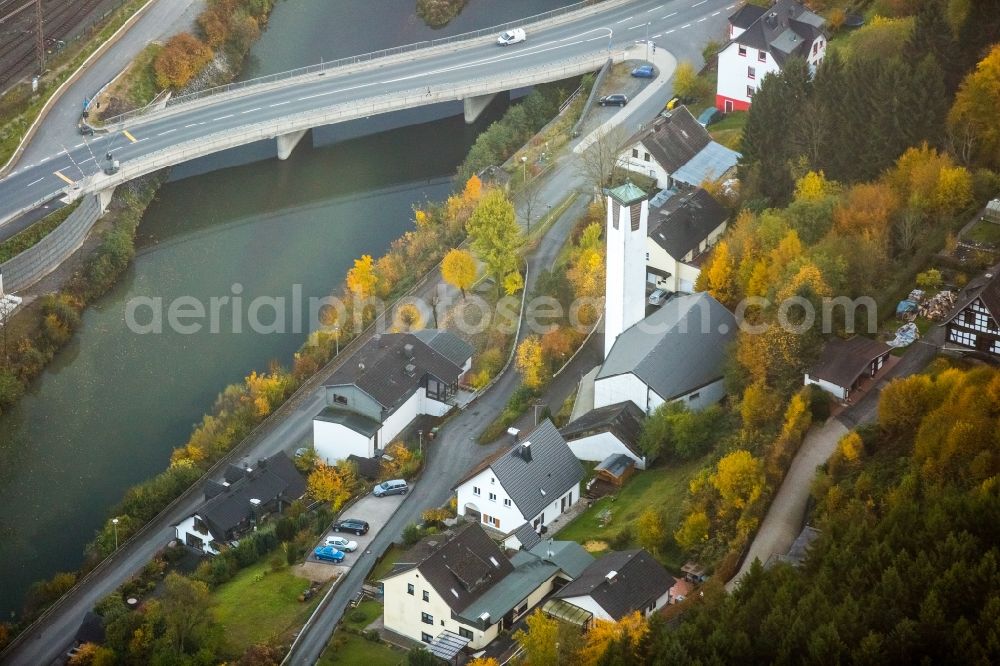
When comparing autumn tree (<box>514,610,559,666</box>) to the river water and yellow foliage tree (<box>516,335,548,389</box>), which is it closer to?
yellow foliage tree (<box>516,335,548,389</box>)

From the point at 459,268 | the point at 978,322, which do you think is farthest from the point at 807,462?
the point at 459,268

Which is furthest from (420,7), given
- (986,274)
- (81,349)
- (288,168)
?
(986,274)

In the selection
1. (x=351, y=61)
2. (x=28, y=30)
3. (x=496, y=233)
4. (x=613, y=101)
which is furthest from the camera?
(x=28, y=30)

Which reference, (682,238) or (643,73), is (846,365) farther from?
(643,73)

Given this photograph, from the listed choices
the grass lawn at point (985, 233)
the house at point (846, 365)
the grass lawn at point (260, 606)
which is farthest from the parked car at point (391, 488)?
the grass lawn at point (985, 233)

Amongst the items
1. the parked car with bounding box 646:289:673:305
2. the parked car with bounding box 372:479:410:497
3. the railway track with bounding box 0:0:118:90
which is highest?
the railway track with bounding box 0:0:118:90

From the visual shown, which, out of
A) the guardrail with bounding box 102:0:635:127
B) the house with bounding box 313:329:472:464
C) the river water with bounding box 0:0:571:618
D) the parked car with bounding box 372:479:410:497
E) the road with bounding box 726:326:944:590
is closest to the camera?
the road with bounding box 726:326:944:590

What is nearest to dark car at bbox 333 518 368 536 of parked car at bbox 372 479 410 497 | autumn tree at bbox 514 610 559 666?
parked car at bbox 372 479 410 497
